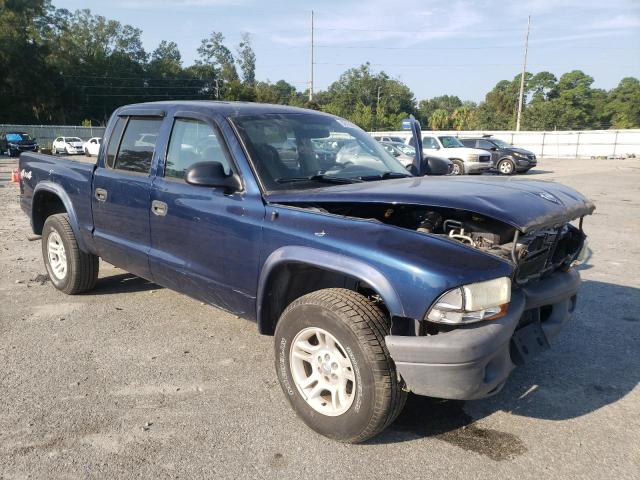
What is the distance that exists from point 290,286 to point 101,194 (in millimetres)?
2295

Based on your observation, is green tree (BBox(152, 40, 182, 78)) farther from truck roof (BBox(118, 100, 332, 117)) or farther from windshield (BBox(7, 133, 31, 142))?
truck roof (BBox(118, 100, 332, 117))

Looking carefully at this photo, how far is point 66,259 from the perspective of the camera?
5.29 meters

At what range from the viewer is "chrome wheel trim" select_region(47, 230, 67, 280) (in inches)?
213

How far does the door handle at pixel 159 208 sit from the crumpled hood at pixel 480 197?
103 cm

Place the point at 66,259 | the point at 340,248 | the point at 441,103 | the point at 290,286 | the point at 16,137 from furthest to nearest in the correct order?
the point at 441,103 → the point at 16,137 → the point at 66,259 → the point at 290,286 → the point at 340,248

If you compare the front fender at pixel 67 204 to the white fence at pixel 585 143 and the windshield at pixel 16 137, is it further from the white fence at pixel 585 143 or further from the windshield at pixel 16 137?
the white fence at pixel 585 143

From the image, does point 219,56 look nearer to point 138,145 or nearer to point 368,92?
point 368,92

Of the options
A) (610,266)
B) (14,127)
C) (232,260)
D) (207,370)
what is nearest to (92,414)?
(207,370)

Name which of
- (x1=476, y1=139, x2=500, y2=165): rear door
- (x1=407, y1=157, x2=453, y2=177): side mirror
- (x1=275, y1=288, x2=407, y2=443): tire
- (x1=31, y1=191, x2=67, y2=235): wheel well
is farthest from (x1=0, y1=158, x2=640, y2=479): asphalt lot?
(x1=476, y1=139, x2=500, y2=165): rear door

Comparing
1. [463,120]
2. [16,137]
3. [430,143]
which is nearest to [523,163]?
[430,143]

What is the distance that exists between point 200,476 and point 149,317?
2470 millimetres

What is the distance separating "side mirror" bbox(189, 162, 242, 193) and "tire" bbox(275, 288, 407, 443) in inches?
36.3

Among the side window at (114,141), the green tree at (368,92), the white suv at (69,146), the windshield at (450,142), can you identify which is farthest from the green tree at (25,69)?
the side window at (114,141)

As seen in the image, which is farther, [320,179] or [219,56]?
[219,56]
